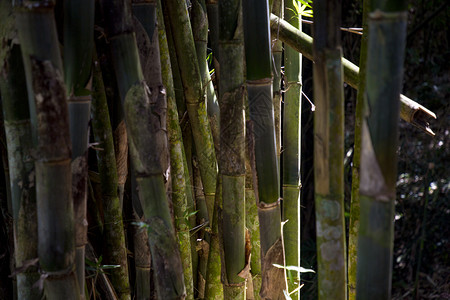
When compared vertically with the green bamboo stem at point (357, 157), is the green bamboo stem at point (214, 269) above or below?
below

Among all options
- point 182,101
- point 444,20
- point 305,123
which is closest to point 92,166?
point 182,101

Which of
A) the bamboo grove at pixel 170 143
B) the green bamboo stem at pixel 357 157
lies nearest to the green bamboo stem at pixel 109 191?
the bamboo grove at pixel 170 143

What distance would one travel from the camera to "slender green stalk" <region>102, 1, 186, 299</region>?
76 cm

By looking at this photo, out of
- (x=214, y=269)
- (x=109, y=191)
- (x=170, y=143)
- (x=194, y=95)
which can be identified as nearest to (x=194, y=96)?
(x=194, y=95)

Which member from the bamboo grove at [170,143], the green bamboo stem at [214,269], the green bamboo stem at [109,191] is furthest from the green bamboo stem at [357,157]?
the green bamboo stem at [109,191]

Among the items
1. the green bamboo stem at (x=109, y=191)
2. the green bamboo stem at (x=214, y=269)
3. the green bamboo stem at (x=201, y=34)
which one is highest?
the green bamboo stem at (x=201, y=34)

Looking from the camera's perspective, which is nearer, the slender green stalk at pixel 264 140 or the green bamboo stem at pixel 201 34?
the slender green stalk at pixel 264 140

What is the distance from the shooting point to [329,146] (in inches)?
26.7

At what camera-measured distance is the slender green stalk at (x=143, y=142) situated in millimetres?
756


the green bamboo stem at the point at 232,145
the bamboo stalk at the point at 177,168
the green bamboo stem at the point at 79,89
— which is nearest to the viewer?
the green bamboo stem at the point at 79,89

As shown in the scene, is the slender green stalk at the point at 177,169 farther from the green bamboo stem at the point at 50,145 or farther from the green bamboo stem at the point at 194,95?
the green bamboo stem at the point at 50,145

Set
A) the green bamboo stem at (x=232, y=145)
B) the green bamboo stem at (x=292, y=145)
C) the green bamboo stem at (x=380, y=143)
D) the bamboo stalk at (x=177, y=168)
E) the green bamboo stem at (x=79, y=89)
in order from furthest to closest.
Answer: the green bamboo stem at (x=292, y=145), the bamboo stalk at (x=177, y=168), the green bamboo stem at (x=232, y=145), the green bamboo stem at (x=79, y=89), the green bamboo stem at (x=380, y=143)

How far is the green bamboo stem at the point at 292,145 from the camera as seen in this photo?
4.25 ft

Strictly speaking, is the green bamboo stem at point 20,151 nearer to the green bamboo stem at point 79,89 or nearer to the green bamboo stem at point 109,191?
the green bamboo stem at point 79,89
